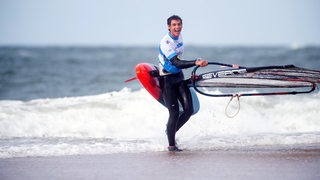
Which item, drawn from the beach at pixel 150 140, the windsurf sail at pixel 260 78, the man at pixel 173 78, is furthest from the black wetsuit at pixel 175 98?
the beach at pixel 150 140

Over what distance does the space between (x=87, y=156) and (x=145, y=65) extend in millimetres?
1460

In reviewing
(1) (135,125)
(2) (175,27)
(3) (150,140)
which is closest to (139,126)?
(1) (135,125)

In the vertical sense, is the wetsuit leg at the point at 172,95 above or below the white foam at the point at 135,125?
above

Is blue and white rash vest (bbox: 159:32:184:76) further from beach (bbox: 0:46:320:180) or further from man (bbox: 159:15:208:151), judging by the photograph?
beach (bbox: 0:46:320:180)

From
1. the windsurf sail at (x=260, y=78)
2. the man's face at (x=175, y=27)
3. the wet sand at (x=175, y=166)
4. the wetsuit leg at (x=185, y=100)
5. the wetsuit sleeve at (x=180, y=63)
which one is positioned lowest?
the wet sand at (x=175, y=166)

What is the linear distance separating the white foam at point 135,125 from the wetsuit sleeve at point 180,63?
1.30 m

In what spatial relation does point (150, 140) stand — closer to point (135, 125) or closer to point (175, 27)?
point (135, 125)

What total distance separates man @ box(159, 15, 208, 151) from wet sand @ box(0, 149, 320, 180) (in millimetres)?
442

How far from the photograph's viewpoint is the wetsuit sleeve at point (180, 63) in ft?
21.1

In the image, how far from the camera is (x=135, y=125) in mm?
9883

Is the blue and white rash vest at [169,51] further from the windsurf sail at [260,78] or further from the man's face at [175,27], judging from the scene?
the windsurf sail at [260,78]

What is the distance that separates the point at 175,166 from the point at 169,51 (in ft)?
4.81

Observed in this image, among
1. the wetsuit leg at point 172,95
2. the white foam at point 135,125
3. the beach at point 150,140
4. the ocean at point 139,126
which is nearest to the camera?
the beach at point 150,140

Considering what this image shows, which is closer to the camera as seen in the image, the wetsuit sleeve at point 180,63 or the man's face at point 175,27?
the wetsuit sleeve at point 180,63
